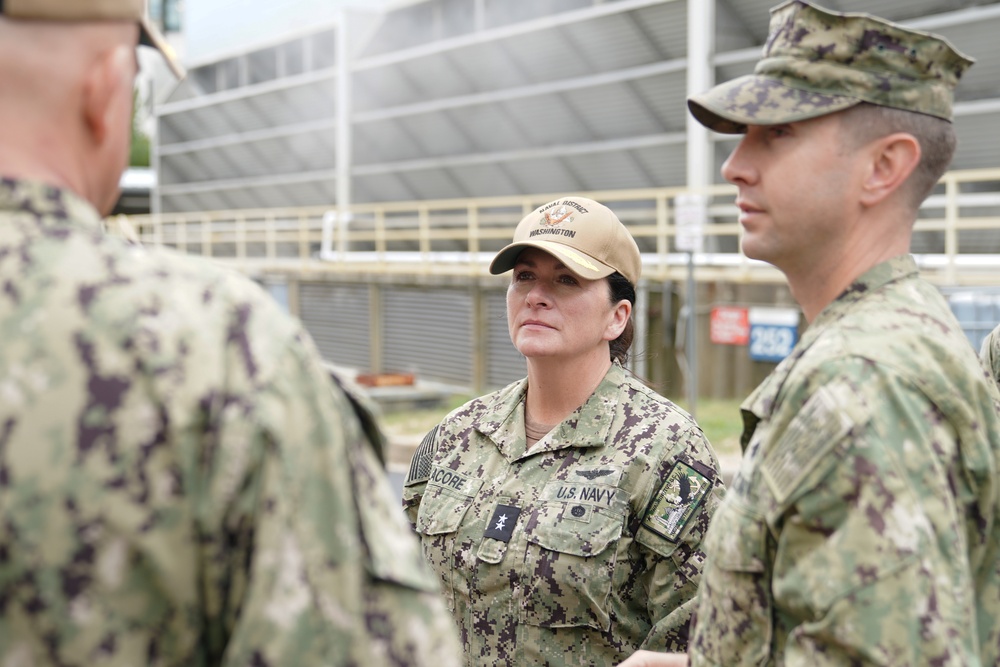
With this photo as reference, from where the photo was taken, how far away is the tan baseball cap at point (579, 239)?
9.91 ft

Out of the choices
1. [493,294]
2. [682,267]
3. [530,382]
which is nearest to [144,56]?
[493,294]

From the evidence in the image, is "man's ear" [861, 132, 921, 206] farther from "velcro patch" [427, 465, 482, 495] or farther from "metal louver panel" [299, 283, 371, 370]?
"metal louver panel" [299, 283, 371, 370]

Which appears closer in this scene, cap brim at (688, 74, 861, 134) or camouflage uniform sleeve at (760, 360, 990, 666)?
camouflage uniform sleeve at (760, 360, 990, 666)

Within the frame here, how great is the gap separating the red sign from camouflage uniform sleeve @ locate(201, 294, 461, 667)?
13.1 m

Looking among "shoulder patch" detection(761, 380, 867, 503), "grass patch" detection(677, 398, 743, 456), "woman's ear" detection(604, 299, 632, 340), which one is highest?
"woman's ear" detection(604, 299, 632, 340)

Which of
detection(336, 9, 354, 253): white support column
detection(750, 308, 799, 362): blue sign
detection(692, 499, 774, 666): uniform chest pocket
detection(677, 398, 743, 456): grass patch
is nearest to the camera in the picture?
detection(692, 499, 774, 666): uniform chest pocket

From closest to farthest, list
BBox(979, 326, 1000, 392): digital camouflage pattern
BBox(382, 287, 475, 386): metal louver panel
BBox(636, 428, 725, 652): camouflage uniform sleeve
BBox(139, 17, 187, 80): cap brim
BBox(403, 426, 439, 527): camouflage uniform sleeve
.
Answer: BBox(139, 17, 187, 80): cap brim
BBox(636, 428, 725, 652): camouflage uniform sleeve
BBox(403, 426, 439, 527): camouflage uniform sleeve
BBox(979, 326, 1000, 392): digital camouflage pattern
BBox(382, 287, 475, 386): metal louver panel

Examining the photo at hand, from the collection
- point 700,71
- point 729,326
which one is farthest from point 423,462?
point 700,71

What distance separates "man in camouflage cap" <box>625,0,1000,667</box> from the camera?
1.61 m

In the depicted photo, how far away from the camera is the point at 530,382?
320cm

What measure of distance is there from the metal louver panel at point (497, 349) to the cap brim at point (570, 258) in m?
14.3

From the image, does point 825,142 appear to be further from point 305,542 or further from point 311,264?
point 311,264

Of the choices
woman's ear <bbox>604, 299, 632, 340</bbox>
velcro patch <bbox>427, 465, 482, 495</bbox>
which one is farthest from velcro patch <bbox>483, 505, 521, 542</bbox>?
woman's ear <bbox>604, 299, 632, 340</bbox>

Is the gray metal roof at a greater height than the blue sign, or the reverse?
the gray metal roof
